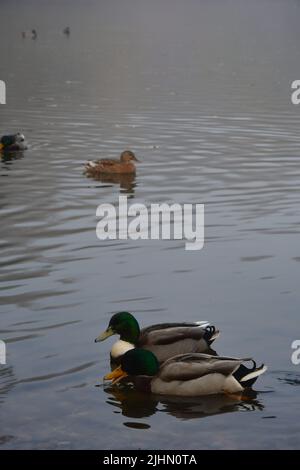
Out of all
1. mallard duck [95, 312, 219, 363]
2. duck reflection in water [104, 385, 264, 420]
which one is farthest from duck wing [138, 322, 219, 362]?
duck reflection in water [104, 385, 264, 420]

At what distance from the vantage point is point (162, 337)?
35.5ft

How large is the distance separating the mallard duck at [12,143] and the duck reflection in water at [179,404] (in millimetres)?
13828

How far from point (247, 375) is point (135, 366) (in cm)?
117

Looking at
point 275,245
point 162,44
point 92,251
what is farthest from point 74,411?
point 162,44

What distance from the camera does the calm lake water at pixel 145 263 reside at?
958cm

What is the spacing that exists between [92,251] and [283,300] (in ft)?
11.2

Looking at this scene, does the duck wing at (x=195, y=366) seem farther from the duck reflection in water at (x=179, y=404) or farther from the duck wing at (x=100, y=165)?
the duck wing at (x=100, y=165)

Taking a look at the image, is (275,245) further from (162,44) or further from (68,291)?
(162,44)

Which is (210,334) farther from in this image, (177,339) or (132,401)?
(132,401)

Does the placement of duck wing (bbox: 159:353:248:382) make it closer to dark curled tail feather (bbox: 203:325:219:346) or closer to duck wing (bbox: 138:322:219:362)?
duck wing (bbox: 138:322:219:362)

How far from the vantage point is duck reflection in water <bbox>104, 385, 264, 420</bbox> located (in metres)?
9.80

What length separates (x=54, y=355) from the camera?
10953mm

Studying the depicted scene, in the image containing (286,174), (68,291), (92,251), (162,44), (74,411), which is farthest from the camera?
(162,44)

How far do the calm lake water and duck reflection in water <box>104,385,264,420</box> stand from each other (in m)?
0.02
